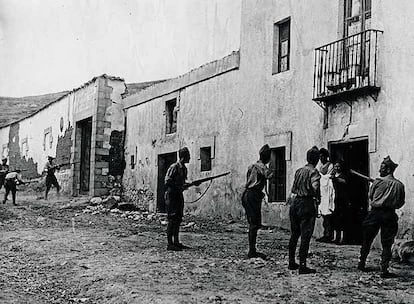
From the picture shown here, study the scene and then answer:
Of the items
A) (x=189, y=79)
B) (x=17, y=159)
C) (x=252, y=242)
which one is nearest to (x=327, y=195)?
(x=252, y=242)

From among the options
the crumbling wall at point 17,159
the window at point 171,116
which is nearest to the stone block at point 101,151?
the window at point 171,116

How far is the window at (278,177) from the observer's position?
499 inches

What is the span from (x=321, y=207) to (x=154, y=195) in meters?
8.15

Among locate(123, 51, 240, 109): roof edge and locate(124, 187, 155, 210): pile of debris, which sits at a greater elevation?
locate(123, 51, 240, 109): roof edge

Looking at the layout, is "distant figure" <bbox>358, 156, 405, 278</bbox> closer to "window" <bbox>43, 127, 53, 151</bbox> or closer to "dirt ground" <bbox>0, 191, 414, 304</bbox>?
"dirt ground" <bbox>0, 191, 414, 304</bbox>

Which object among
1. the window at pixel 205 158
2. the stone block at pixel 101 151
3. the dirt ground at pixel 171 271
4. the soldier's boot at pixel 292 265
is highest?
the stone block at pixel 101 151

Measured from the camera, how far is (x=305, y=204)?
711cm

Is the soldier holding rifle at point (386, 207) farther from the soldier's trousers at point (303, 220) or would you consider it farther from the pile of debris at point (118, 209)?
the pile of debris at point (118, 209)

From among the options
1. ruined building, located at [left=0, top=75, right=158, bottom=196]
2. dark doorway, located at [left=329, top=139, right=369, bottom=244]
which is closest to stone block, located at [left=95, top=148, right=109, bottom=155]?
ruined building, located at [left=0, top=75, right=158, bottom=196]

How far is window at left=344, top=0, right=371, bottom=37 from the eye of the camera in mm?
10695

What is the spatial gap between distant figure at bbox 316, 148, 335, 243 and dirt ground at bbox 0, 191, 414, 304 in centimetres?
53

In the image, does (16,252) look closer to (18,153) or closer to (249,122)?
(249,122)

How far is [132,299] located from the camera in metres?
6.05

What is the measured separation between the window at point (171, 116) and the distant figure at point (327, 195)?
24.7 feet
